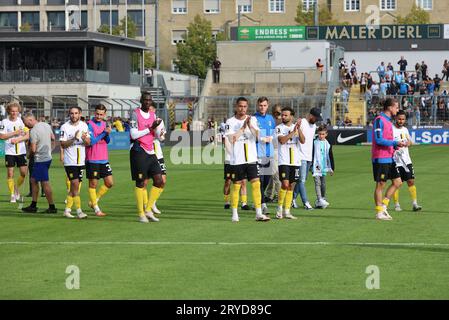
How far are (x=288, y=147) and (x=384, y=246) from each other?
175 inches

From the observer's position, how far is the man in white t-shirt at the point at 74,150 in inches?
753

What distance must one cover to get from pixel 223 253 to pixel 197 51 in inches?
3376

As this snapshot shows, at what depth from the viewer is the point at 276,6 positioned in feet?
364

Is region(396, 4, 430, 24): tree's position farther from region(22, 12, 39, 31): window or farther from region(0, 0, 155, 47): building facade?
region(22, 12, 39, 31): window

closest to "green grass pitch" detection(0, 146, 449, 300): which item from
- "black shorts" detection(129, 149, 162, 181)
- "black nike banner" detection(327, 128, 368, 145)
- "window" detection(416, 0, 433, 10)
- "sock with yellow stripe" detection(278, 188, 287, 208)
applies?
"sock with yellow stripe" detection(278, 188, 287, 208)

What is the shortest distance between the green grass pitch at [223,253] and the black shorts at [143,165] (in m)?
0.90

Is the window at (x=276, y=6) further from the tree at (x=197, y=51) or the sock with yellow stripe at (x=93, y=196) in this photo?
the sock with yellow stripe at (x=93, y=196)

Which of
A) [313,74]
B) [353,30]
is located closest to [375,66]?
[353,30]

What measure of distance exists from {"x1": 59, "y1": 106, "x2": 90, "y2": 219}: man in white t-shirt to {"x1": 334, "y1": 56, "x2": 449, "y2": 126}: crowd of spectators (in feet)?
127

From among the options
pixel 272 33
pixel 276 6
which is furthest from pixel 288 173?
pixel 276 6

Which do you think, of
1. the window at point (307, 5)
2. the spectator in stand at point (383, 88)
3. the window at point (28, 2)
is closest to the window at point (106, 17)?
the window at point (28, 2)

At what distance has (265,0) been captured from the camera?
110875 millimetres

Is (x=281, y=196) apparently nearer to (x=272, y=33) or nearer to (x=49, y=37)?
(x=49, y=37)
